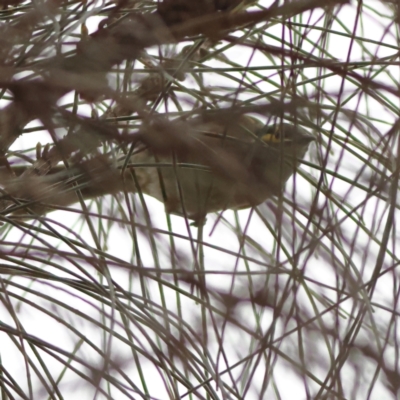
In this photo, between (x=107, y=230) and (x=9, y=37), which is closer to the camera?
(x=9, y=37)

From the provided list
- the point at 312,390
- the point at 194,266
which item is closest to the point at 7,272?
the point at 194,266

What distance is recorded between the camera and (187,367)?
2.40 feet

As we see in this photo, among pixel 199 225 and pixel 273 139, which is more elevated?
pixel 273 139

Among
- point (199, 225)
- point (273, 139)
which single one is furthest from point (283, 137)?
point (273, 139)

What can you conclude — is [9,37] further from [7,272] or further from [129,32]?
[7,272]

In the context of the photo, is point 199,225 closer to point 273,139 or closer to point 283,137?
point 283,137

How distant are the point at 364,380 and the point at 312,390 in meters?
0.13

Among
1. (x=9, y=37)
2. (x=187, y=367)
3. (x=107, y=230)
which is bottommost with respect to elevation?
(x=187, y=367)

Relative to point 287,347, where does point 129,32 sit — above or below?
above

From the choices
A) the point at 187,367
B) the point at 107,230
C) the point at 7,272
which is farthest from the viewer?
the point at 107,230

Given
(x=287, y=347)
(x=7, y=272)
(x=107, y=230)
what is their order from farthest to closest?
(x=107, y=230) < (x=7, y=272) < (x=287, y=347)

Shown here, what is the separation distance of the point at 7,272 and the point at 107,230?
45 cm

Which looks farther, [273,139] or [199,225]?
[273,139]

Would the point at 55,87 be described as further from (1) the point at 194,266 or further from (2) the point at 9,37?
(1) the point at 194,266
